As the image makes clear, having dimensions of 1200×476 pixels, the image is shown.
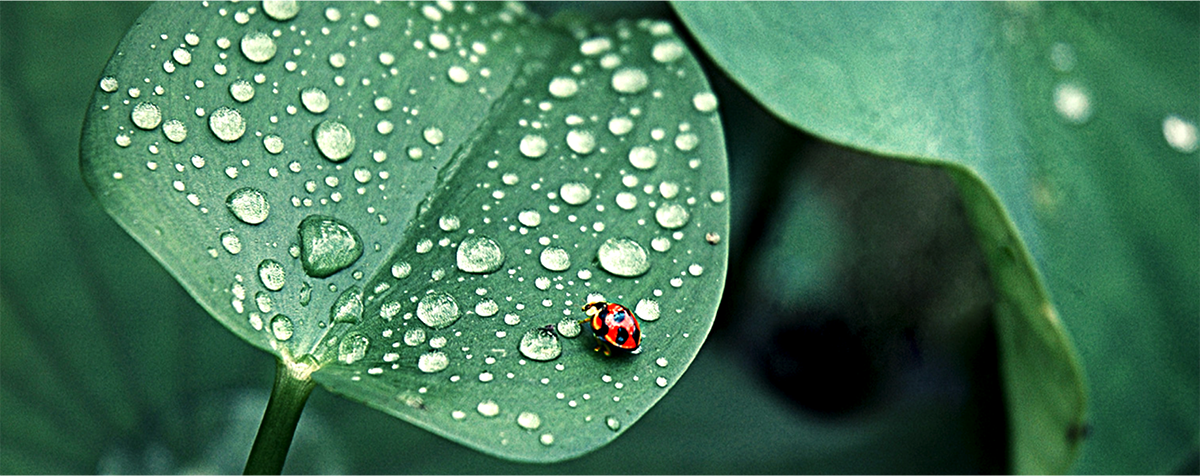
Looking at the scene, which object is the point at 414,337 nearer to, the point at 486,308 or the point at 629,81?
the point at 486,308

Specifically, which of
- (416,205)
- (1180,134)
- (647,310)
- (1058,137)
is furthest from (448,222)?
(1180,134)

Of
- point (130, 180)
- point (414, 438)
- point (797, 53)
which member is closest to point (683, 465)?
point (414, 438)

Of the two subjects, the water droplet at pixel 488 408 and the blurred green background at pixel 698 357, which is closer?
the water droplet at pixel 488 408

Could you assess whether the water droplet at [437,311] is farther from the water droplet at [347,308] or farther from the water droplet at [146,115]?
the water droplet at [146,115]

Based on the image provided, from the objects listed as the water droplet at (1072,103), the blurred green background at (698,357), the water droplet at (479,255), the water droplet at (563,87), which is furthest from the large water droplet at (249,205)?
the water droplet at (1072,103)

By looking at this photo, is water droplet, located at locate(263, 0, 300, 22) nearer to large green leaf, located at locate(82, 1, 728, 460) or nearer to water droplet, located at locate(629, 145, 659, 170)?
large green leaf, located at locate(82, 1, 728, 460)

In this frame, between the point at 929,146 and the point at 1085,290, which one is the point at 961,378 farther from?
the point at 929,146

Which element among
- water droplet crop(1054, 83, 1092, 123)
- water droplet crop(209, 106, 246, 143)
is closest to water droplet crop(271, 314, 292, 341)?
water droplet crop(209, 106, 246, 143)
